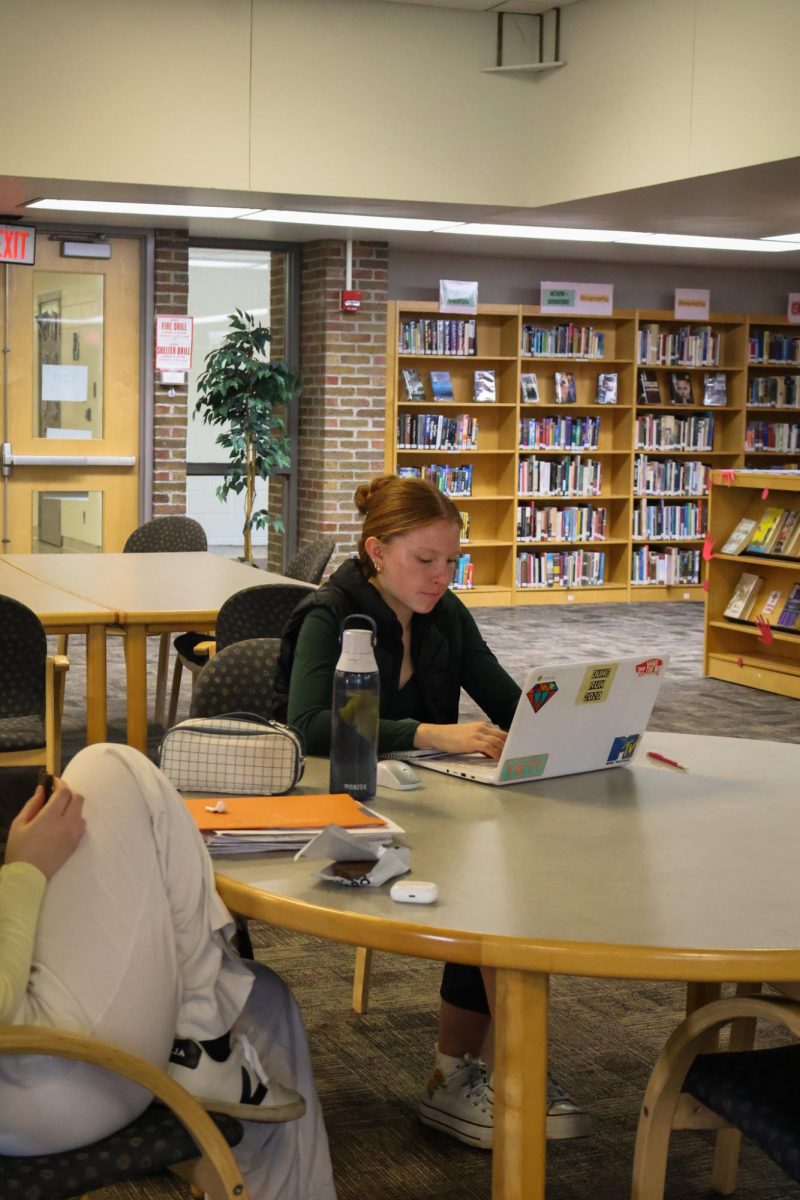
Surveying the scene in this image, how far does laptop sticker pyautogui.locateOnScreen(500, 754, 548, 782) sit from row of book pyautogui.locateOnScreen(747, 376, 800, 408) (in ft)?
33.2

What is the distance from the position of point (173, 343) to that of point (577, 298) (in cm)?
331

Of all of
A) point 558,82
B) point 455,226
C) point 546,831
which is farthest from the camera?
point 455,226

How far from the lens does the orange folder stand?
2.00 m

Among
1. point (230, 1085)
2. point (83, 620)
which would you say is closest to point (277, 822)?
point (230, 1085)

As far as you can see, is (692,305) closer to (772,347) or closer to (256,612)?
(772,347)

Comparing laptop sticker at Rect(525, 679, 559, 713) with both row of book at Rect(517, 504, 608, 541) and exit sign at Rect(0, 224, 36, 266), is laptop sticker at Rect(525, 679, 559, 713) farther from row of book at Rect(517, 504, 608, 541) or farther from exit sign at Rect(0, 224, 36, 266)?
row of book at Rect(517, 504, 608, 541)

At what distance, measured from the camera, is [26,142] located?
6.77 meters

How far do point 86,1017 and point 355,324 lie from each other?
9.17 m

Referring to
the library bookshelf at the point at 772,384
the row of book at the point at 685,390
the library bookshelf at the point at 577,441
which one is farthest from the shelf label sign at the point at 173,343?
the library bookshelf at the point at 772,384

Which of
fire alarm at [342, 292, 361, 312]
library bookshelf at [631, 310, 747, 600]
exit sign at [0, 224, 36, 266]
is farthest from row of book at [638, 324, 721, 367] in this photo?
exit sign at [0, 224, 36, 266]

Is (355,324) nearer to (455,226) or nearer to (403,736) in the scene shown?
(455,226)

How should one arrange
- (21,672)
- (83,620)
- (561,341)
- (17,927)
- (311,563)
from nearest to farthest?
(17,927), (21,672), (83,620), (311,563), (561,341)

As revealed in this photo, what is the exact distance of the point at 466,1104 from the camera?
2.60m

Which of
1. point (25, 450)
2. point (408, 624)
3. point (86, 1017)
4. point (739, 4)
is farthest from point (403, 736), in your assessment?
point (25, 450)
